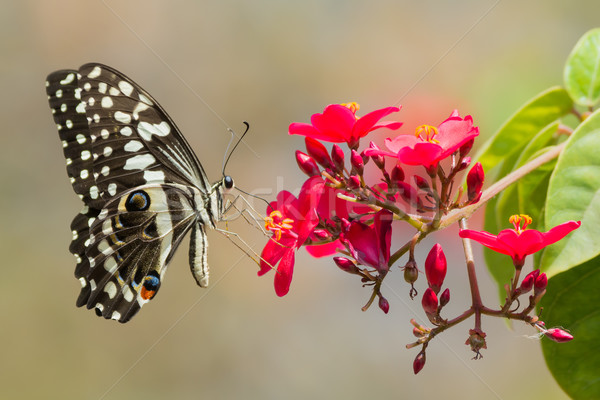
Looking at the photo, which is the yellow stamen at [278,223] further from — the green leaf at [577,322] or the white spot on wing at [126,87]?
the white spot on wing at [126,87]

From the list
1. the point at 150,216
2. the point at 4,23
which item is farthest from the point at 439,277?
the point at 4,23

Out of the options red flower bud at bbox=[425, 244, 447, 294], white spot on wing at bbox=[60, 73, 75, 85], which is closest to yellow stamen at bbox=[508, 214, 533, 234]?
red flower bud at bbox=[425, 244, 447, 294]

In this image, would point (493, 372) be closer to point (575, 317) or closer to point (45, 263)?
point (575, 317)

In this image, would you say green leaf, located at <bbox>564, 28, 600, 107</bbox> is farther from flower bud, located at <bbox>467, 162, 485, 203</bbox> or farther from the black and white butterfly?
the black and white butterfly

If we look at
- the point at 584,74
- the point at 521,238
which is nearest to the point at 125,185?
the point at 521,238

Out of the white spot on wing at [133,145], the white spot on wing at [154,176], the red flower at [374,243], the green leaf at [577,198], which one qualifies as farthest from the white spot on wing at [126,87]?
the green leaf at [577,198]

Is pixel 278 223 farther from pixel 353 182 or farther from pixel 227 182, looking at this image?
pixel 227 182
